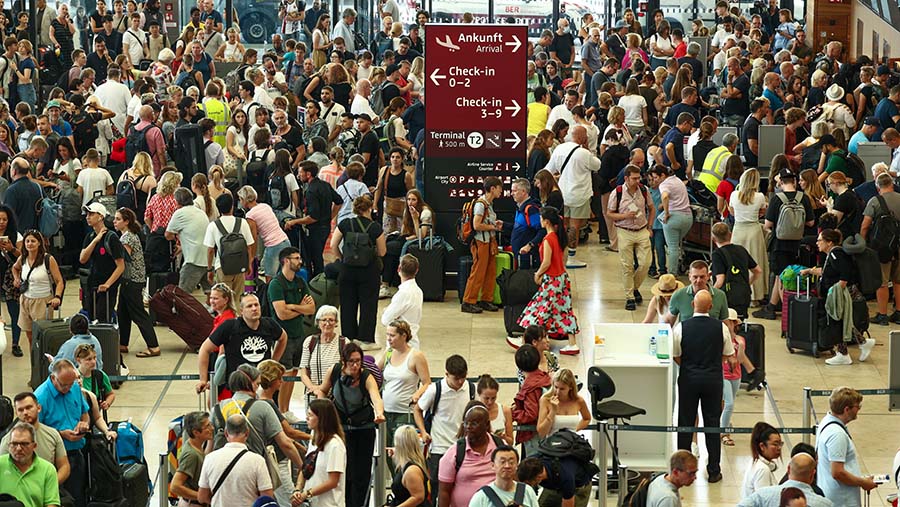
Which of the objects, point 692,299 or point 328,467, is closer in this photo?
point 328,467

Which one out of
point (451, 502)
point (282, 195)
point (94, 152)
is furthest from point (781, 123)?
point (451, 502)

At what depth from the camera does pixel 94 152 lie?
58.9 ft

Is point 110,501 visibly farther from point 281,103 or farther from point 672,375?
point 281,103

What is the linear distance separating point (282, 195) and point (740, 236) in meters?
4.96

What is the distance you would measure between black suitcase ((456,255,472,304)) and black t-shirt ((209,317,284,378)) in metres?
5.09

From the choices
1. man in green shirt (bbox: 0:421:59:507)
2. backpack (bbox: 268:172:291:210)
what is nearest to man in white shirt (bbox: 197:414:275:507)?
man in green shirt (bbox: 0:421:59:507)

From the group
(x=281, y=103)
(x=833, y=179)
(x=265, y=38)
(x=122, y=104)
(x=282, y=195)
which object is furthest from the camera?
(x=265, y=38)

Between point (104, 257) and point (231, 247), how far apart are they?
1.29 m

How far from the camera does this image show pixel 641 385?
1252 cm

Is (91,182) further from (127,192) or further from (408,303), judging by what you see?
(408,303)

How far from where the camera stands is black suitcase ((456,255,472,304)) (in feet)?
57.4

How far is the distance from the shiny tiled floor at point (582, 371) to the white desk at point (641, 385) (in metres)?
0.42

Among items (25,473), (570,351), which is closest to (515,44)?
(570,351)

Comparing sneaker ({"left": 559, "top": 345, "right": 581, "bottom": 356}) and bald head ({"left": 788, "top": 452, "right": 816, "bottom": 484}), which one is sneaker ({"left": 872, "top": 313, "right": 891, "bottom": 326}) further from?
bald head ({"left": 788, "top": 452, "right": 816, "bottom": 484})
